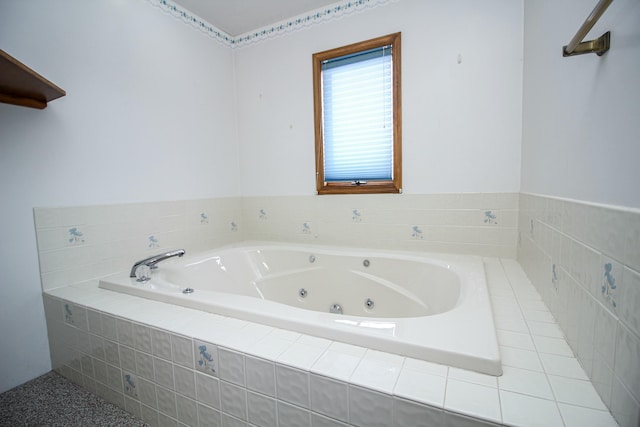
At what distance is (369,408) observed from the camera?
66 cm

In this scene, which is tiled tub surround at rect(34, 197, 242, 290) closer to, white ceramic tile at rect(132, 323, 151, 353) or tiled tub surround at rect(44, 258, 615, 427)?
tiled tub surround at rect(44, 258, 615, 427)

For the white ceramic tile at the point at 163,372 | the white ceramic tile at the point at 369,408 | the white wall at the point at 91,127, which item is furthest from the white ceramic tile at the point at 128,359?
the white ceramic tile at the point at 369,408

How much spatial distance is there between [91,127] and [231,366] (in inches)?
59.5

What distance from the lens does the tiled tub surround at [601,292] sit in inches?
20.4

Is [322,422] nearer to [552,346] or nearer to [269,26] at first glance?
[552,346]

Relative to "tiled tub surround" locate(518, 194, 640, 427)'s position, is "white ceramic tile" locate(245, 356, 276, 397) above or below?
below

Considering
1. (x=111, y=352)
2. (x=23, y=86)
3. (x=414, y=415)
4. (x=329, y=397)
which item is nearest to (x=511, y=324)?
(x=414, y=415)

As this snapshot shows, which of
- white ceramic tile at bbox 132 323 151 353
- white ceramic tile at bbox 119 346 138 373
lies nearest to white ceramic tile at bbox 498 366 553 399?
white ceramic tile at bbox 132 323 151 353

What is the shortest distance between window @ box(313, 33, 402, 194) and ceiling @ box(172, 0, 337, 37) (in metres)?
0.37

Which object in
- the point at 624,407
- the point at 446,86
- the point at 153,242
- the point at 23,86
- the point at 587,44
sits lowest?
the point at 624,407

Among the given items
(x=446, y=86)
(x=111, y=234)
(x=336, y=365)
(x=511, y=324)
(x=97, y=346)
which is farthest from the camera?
(x=446, y=86)

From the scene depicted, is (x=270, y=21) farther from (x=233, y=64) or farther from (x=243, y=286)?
(x=243, y=286)

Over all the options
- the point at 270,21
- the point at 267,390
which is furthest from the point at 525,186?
the point at 270,21

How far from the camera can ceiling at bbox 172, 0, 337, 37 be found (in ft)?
6.40
